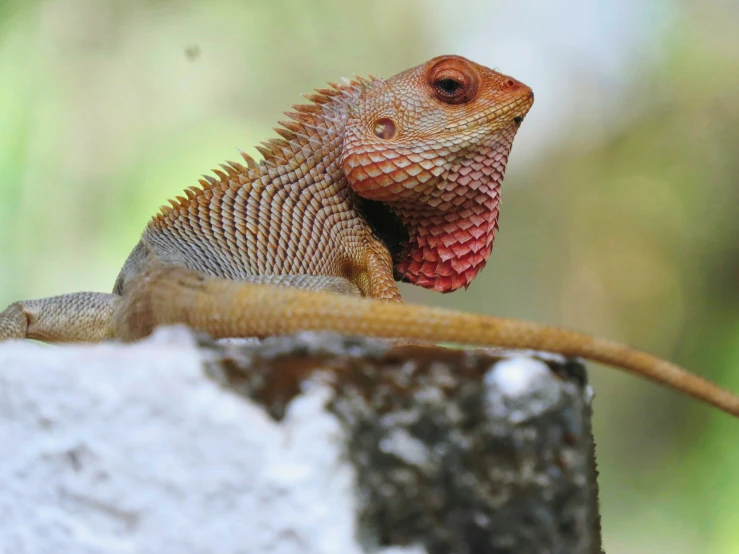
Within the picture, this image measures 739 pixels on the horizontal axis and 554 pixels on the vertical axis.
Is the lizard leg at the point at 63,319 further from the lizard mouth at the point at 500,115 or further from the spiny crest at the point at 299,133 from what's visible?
the lizard mouth at the point at 500,115

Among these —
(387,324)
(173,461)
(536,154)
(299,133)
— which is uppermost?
(536,154)

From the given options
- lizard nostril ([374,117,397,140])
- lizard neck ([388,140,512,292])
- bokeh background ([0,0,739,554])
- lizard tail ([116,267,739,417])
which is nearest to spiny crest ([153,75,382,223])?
lizard nostril ([374,117,397,140])

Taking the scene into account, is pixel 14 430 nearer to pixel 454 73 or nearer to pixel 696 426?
pixel 454 73

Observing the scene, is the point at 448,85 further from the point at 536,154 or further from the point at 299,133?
the point at 536,154

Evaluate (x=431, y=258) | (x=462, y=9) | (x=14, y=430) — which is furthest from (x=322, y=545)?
(x=462, y=9)

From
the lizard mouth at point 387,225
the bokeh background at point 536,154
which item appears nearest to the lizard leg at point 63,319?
the lizard mouth at point 387,225

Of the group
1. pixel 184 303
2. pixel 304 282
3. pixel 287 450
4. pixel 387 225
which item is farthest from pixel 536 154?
pixel 287 450
